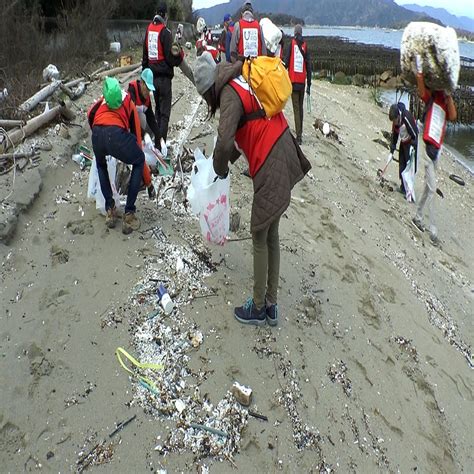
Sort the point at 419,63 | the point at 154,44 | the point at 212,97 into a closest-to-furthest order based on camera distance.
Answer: the point at 212,97, the point at 154,44, the point at 419,63

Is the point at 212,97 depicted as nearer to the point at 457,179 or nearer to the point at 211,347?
the point at 211,347

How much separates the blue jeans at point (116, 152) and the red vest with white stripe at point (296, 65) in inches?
177

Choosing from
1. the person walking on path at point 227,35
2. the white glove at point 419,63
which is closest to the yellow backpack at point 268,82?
the white glove at point 419,63

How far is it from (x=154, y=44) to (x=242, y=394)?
469cm

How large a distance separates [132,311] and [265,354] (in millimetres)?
1112

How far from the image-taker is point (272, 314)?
136 inches

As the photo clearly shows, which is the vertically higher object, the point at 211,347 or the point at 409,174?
the point at 211,347

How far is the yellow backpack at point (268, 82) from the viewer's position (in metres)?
2.69

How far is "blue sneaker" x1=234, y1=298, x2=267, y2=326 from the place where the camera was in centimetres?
341

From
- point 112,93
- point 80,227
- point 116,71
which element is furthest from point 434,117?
point 116,71

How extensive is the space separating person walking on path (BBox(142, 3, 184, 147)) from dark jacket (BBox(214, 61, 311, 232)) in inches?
127

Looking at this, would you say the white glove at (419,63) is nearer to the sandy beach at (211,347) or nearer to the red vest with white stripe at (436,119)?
the red vest with white stripe at (436,119)

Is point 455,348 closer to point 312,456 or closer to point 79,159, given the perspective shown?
point 312,456

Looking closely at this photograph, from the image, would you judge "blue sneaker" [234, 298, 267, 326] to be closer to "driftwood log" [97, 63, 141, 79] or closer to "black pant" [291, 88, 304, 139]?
"black pant" [291, 88, 304, 139]
